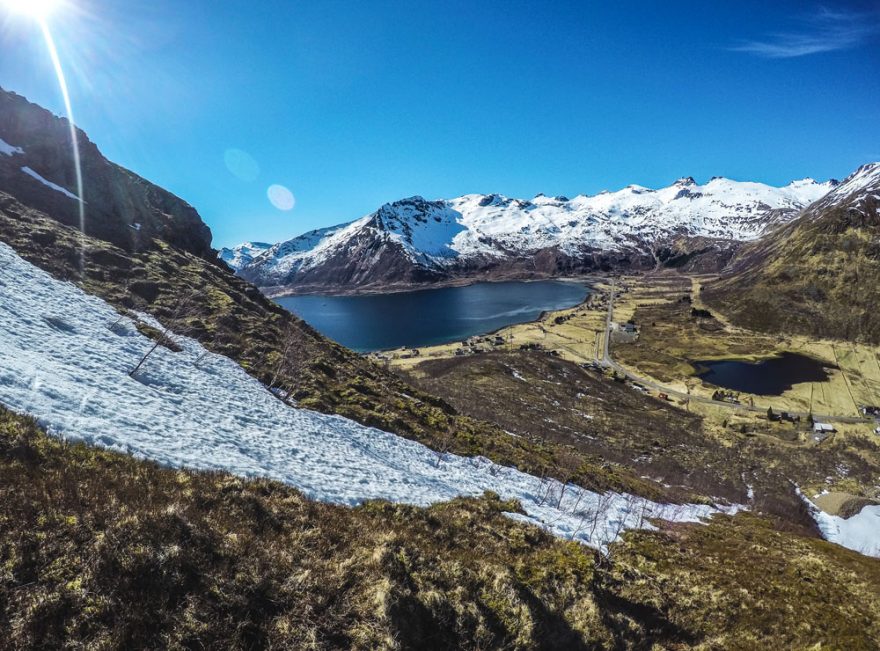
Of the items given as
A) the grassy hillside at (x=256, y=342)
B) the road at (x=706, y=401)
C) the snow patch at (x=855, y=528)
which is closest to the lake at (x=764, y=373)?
the road at (x=706, y=401)

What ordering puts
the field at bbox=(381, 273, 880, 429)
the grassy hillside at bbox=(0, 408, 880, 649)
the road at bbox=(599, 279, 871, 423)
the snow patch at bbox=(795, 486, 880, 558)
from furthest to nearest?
1. the field at bbox=(381, 273, 880, 429)
2. the road at bbox=(599, 279, 871, 423)
3. the snow patch at bbox=(795, 486, 880, 558)
4. the grassy hillside at bbox=(0, 408, 880, 649)

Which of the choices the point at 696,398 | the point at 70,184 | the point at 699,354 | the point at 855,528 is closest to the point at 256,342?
the point at 70,184

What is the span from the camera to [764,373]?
140500 mm

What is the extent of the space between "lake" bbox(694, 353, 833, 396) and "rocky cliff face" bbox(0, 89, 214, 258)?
5981 inches

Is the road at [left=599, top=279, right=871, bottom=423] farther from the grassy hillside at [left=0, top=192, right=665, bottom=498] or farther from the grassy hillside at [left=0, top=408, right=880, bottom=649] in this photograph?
the grassy hillside at [left=0, top=408, right=880, bottom=649]

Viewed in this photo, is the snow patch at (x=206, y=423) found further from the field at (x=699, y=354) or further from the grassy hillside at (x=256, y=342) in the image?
the field at (x=699, y=354)

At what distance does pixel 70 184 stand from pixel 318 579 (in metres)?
57.6

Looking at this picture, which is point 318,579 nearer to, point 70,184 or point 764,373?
point 70,184

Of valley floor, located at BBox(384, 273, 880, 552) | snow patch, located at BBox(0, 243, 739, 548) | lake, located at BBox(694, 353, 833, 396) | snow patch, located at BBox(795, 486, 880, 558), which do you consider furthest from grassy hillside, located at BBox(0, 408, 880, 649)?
lake, located at BBox(694, 353, 833, 396)

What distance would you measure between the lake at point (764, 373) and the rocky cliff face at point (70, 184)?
15192 cm

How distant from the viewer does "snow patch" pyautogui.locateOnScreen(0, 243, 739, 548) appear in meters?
13.4

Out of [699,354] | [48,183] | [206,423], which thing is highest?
[699,354]

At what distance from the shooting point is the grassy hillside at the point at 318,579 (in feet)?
22.0

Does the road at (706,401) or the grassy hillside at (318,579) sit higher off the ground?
the road at (706,401)
